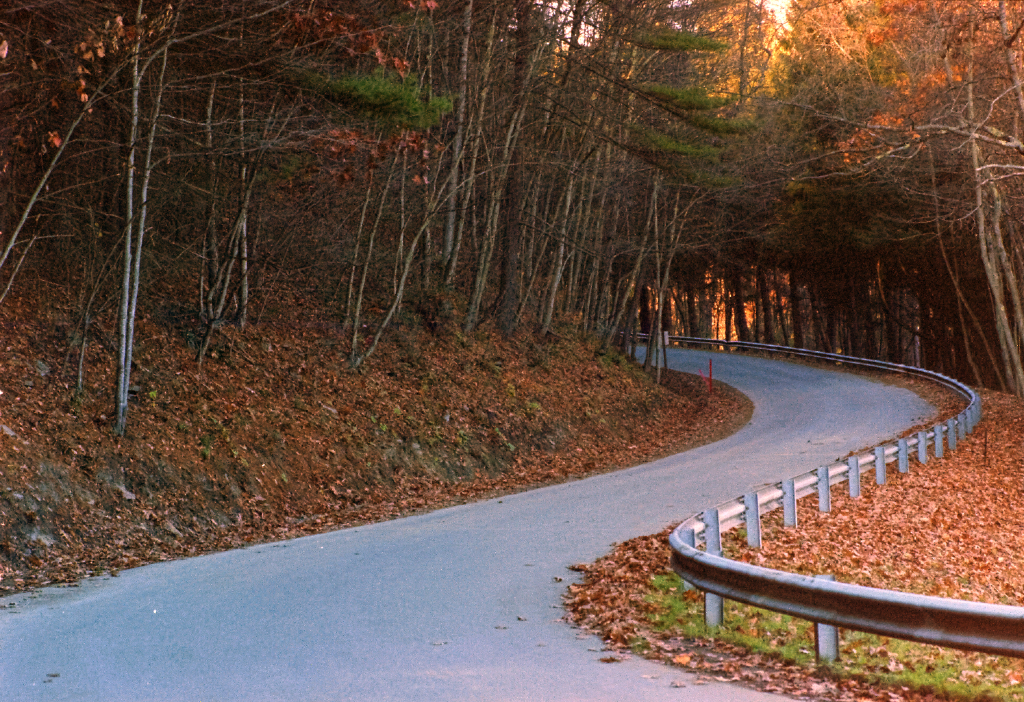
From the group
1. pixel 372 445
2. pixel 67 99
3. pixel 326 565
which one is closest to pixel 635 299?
pixel 372 445

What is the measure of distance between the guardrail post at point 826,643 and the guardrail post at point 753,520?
4683 millimetres

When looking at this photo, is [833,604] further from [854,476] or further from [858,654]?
[854,476]

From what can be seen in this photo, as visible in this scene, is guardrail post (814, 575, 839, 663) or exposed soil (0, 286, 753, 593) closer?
guardrail post (814, 575, 839, 663)

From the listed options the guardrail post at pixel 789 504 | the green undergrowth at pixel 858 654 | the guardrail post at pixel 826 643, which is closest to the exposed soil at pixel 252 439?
the guardrail post at pixel 789 504

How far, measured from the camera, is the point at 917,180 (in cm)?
3372

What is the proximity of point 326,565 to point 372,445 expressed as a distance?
723cm

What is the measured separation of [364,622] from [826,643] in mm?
3472

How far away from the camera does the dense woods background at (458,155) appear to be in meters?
14.8

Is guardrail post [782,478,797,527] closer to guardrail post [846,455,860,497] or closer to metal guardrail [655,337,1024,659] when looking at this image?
metal guardrail [655,337,1024,659]

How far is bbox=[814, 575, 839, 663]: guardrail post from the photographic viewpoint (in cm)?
657

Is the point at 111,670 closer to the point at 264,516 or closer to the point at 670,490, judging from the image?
the point at 264,516

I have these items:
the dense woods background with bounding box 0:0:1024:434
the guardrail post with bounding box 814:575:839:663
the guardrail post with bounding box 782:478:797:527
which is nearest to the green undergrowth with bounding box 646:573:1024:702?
the guardrail post with bounding box 814:575:839:663

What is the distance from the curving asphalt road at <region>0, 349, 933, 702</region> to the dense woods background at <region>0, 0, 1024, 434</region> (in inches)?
192

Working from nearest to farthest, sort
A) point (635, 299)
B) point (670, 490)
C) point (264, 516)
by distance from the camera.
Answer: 1. point (264, 516)
2. point (670, 490)
3. point (635, 299)
